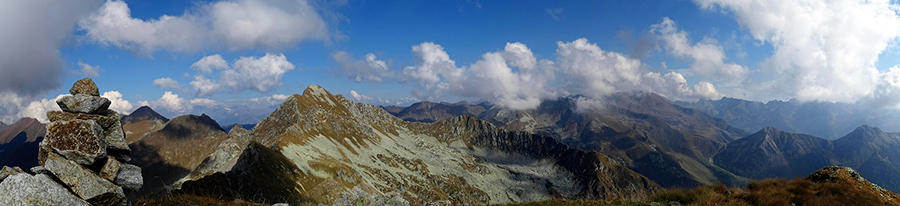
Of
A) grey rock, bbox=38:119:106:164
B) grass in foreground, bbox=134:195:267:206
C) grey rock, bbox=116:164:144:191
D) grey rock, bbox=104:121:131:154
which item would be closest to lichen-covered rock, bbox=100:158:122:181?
grey rock, bbox=116:164:144:191

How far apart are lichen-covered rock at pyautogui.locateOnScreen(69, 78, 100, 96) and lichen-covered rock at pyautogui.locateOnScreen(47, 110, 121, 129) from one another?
1049mm

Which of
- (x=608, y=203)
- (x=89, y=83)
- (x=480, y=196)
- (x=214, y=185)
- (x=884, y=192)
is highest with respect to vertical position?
(x=89, y=83)

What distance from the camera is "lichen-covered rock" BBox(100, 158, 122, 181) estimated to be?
12812mm

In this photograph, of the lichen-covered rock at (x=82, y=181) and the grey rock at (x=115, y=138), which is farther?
the grey rock at (x=115, y=138)

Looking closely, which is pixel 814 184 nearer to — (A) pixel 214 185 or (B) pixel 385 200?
(B) pixel 385 200

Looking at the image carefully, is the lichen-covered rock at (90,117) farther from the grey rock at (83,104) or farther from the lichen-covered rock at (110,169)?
the lichen-covered rock at (110,169)

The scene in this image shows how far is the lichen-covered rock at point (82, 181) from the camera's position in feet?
37.3

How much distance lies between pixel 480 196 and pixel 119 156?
148468 mm

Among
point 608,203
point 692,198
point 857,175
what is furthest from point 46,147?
point 857,175

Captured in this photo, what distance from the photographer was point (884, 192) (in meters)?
17.5

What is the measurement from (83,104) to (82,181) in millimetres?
4177

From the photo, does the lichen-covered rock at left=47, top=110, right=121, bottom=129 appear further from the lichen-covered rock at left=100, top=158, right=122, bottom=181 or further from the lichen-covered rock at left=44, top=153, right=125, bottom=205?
the lichen-covered rock at left=44, top=153, right=125, bottom=205

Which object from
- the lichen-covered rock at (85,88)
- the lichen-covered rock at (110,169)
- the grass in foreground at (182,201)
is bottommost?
the grass in foreground at (182,201)

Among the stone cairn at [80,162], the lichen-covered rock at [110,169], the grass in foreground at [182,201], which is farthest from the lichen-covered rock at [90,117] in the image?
the grass in foreground at [182,201]
